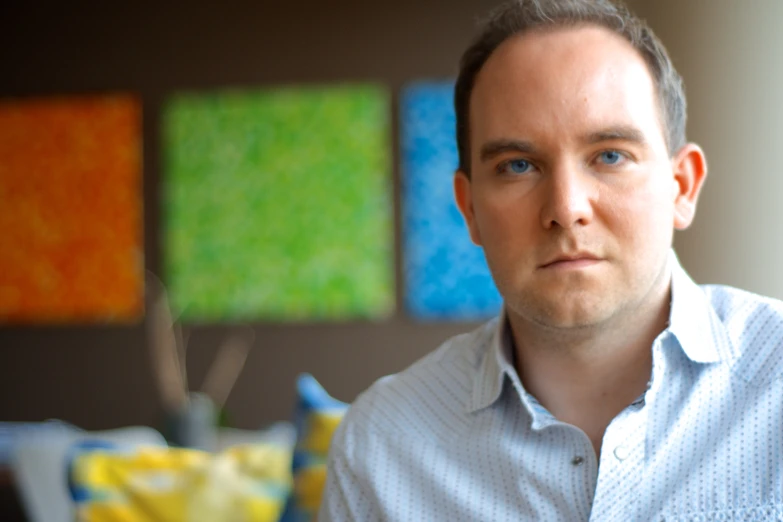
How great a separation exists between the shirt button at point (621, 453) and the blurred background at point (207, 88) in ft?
11.5

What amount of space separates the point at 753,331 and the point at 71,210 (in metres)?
4.31

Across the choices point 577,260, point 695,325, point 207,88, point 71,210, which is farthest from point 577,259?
point 71,210

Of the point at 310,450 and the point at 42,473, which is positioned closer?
the point at 310,450

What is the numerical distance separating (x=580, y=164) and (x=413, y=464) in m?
0.50

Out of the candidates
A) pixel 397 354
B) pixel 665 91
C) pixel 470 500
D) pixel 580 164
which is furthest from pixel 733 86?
pixel 397 354

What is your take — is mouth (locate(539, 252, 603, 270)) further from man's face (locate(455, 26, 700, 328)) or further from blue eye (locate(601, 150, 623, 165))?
blue eye (locate(601, 150, 623, 165))

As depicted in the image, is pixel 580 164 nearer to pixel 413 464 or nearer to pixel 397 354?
pixel 413 464

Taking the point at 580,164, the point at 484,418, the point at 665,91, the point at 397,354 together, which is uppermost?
the point at 665,91

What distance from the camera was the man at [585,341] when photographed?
126 centimetres

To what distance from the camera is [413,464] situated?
1.42m

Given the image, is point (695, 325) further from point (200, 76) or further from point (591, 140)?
point (200, 76)

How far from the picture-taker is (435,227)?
478 cm

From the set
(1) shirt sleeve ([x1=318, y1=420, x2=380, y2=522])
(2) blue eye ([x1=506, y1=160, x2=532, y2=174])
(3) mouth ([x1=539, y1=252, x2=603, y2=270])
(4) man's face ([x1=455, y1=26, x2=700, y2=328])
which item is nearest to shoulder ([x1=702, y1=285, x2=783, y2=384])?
(4) man's face ([x1=455, y1=26, x2=700, y2=328])

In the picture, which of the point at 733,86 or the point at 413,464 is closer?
the point at 413,464
